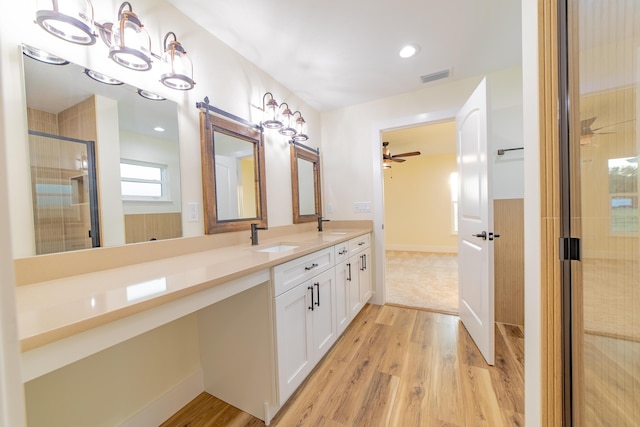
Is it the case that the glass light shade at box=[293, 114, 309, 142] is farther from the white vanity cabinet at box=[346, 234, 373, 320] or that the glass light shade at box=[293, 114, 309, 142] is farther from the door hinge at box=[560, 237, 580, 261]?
the door hinge at box=[560, 237, 580, 261]

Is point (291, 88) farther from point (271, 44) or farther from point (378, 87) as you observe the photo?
point (378, 87)

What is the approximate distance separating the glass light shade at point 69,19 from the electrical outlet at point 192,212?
2.75 feet

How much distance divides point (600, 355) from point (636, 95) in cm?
74

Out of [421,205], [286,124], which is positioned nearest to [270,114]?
[286,124]

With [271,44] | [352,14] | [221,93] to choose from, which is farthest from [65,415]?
[352,14]

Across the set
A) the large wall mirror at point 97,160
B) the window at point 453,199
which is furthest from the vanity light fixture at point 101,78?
the window at point 453,199

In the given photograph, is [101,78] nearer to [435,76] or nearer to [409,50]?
[409,50]

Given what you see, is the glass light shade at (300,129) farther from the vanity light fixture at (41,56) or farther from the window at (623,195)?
the window at (623,195)

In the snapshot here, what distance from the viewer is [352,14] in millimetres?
1524

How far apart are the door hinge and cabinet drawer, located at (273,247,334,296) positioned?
1139mm

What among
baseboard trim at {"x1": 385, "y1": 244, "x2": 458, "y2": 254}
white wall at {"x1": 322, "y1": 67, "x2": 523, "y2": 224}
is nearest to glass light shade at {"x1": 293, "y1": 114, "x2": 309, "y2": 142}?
white wall at {"x1": 322, "y1": 67, "x2": 523, "y2": 224}

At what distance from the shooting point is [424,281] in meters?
3.49

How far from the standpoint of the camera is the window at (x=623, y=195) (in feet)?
2.02

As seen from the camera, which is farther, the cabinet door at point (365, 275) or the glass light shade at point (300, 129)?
the cabinet door at point (365, 275)
